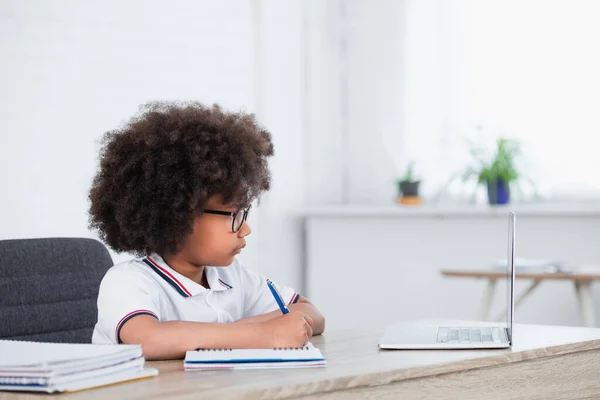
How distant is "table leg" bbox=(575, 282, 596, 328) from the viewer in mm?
3355

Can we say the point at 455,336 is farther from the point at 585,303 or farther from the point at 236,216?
the point at 585,303

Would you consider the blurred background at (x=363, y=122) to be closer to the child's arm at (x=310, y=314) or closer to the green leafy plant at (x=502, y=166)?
the green leafy plant at (x=502, y=166)

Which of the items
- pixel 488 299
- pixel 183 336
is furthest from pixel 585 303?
pixel 183 336

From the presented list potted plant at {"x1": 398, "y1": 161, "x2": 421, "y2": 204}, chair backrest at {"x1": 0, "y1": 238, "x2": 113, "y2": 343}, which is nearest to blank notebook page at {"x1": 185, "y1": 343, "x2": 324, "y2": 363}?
chair backrest at {"x1": 0, "y1": 238, "x2": 113, "y2": 343}

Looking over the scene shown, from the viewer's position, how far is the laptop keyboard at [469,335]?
145 centimetres

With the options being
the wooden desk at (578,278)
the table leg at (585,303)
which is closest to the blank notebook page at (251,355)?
the wooden desk at (578,278)

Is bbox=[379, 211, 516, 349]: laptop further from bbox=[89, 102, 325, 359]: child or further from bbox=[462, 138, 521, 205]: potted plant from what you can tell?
bbox=[462, 138, 521, 205]: potted plant

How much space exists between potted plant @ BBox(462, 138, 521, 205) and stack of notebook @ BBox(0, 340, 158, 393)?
3.20 metres

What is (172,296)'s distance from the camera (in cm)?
156

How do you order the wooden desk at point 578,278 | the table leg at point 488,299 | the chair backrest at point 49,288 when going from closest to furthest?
the chair backrest at point 49,288 → the wooden desk at point 578,278 → the table leg at point 488,299

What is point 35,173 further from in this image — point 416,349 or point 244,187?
point 416,349

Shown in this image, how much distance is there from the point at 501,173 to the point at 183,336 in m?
3.04

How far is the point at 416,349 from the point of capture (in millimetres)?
1398

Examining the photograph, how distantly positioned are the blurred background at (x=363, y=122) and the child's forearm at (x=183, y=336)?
2247 mm
